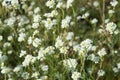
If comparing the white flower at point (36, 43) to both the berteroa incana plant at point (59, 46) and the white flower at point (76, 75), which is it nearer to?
the berteroa incana plant at point (59, 46)

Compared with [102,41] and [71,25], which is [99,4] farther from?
[102,41]

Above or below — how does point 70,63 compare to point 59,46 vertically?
below

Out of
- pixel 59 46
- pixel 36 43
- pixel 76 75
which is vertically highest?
pixel 36 43

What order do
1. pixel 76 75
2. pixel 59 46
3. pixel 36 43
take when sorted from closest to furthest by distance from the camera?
pixel 76 75, pixel 59 46, pixel 36 43

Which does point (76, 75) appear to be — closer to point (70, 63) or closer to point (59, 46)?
point (70, 63)

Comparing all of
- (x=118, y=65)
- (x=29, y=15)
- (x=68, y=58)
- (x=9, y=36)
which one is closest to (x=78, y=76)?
(x=68, y=58)

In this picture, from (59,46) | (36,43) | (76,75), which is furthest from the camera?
(36,43)

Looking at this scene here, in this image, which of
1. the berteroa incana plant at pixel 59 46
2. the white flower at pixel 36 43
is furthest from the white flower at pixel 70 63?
the white flower at pixel 36 43

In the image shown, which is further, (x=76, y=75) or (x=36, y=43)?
(x=36, y=43)

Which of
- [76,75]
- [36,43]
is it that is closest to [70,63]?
[76,75]
